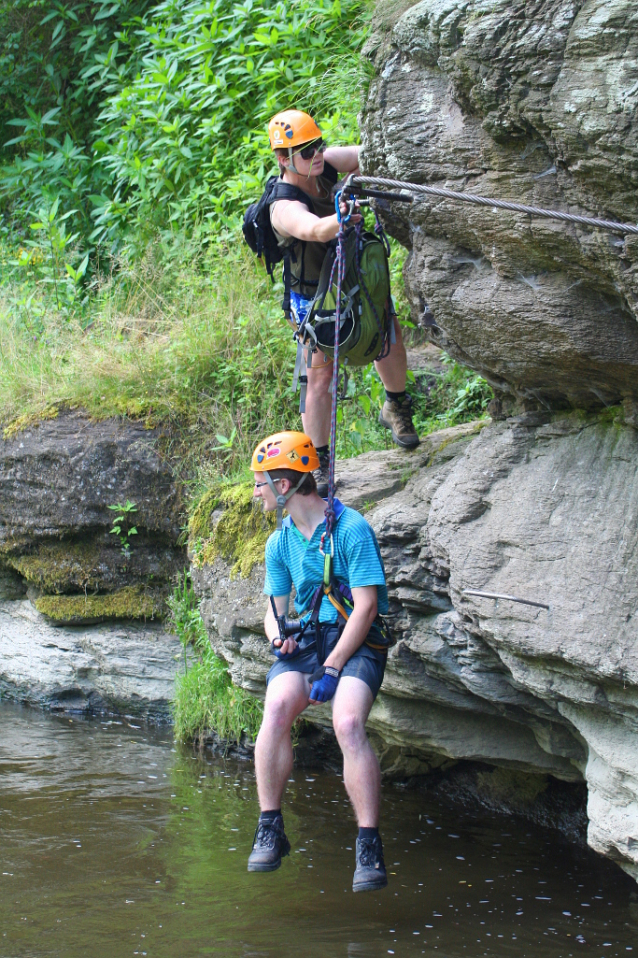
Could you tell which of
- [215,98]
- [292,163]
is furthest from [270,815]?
[215,98]

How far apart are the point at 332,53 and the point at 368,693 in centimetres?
702

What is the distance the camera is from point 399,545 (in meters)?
4.80

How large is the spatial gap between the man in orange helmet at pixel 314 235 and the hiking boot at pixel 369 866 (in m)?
1.98

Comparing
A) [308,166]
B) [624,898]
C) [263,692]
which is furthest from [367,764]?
[308,166]

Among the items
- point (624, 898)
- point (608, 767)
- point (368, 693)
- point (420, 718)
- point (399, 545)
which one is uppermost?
point (399, 545)

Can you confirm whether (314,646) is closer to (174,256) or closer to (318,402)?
(318,402)

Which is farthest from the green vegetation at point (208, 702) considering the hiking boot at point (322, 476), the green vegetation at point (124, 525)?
the hiking boot at point (322, 476)

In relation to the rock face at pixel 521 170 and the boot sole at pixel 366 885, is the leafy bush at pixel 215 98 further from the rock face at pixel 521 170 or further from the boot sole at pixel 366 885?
the boot sole at pixel 366 885

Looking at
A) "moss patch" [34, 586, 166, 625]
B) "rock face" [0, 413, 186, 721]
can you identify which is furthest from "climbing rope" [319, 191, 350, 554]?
"moss patch" [34, 586, 166, 625]

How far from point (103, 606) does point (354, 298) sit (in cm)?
432

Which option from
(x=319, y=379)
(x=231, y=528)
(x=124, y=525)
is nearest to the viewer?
(x=319, y=379)

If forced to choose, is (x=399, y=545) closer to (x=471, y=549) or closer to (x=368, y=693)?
(x=471, y=549)

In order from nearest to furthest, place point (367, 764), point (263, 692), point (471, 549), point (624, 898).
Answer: point (367, 764), point (471, 549), point (624, 898), point (263, 692)

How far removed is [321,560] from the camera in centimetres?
440
